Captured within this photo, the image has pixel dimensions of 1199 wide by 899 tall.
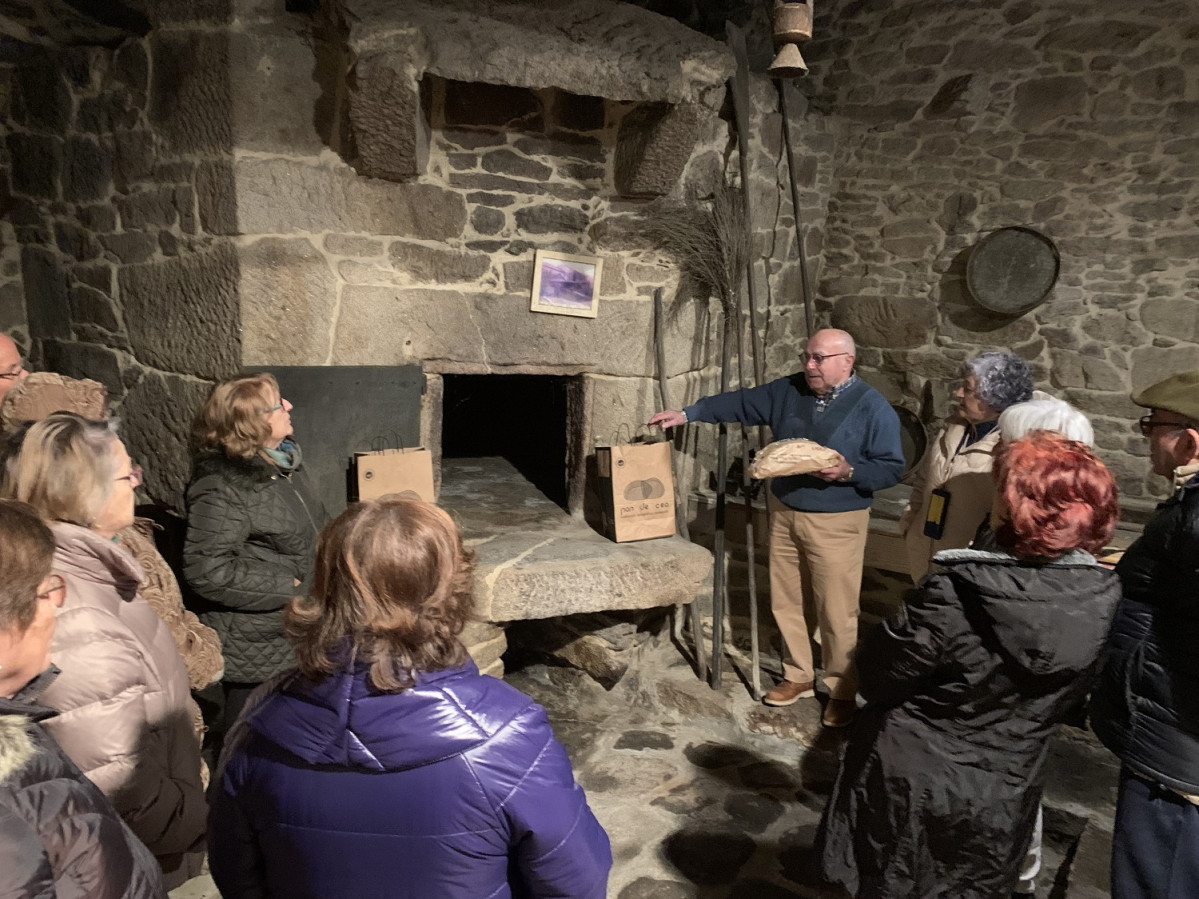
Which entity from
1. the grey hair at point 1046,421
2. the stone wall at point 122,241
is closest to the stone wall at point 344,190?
the stone wall at point 122,241

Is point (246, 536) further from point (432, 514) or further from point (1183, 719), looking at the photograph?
point (1183, 719)

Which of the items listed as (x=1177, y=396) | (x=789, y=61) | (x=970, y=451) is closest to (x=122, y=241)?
(x=789, y=61)

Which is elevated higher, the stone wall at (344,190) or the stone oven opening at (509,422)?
the stone wall at (344,190)

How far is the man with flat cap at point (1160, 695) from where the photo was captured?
76.0 inches

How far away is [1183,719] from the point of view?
1.94 metres

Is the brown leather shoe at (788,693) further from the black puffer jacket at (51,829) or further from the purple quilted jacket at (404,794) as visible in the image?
the black puffer jacket at (51,829)

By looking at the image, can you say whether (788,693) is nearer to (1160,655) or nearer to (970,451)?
(970,451)

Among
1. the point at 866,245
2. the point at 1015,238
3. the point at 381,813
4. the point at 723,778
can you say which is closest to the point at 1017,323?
the point at 1015,238

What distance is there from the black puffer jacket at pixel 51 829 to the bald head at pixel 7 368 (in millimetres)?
2098

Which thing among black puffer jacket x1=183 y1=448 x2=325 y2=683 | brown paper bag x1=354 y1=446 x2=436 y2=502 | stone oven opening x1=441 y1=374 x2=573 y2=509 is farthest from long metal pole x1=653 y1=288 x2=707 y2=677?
black puffer jacket x1=183 y1=448 x2=325 y2=683

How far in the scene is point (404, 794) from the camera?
1279 mm

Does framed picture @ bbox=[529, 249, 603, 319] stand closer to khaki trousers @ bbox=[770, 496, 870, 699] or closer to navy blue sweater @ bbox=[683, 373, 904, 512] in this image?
navy blue sweater @ bbox=[683, 373, 904, 512]

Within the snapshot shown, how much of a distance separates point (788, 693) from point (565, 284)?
2.42 metres

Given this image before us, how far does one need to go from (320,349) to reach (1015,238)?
4770 mm
